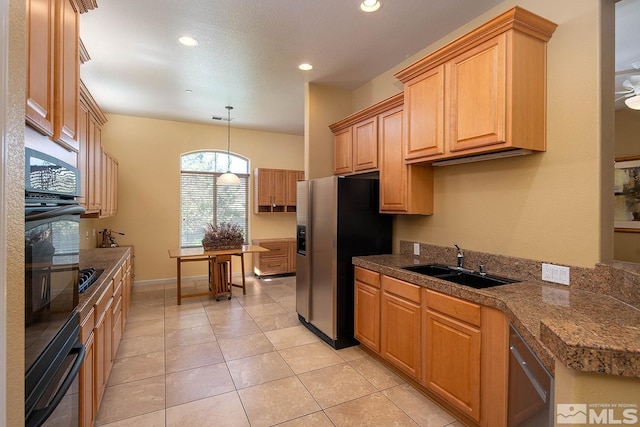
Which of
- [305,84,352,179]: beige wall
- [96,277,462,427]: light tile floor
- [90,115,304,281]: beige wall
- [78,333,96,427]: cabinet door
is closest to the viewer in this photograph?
[78,333,96,427]: cabinet door

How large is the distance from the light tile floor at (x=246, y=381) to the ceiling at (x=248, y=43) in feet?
10.1

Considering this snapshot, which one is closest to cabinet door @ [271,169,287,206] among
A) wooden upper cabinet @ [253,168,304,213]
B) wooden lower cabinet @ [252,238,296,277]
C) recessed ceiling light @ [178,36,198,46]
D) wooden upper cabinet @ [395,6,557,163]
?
wooden upper cabinet @ [253,168,304,213]

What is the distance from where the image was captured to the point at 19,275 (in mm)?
767

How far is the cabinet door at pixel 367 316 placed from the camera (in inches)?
114

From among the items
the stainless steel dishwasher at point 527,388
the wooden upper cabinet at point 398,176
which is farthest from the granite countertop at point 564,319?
the wooden upper cabinet at point 398,176

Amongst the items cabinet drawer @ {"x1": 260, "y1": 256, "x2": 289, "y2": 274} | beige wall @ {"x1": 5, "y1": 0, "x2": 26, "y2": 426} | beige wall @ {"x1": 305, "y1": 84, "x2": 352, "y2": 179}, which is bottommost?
cabinet drawer @ {"x1": 260, "y1": 256, "x2": 289, "y2": 274}

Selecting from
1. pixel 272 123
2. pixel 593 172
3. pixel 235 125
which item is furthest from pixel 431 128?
pixel 235 125

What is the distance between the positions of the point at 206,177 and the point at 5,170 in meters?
5.88

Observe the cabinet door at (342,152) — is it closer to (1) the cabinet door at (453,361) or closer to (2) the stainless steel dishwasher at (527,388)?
(1) the cabinet door at (453,361)

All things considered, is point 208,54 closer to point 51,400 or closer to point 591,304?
point 51,400

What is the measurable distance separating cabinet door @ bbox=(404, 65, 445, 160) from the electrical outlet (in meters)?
1.11

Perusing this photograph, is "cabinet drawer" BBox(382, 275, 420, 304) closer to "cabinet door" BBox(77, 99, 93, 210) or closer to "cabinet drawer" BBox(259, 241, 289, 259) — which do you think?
"cabinet door" BBox(77, 99, 93, 210)

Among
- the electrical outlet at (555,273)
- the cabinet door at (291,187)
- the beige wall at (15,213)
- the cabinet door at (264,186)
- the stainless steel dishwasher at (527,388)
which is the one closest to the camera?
the beige wall at (15,213)

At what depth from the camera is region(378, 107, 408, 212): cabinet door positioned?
3016mm
